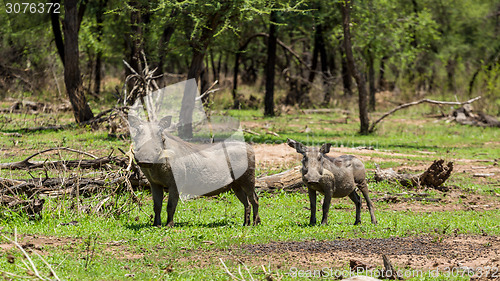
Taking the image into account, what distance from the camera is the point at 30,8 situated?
2453 cm

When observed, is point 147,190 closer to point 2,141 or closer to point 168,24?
point 2,141

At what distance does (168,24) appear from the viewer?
62.2ft

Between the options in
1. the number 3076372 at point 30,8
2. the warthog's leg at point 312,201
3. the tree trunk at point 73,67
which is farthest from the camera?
the number 3076372 at point 30,8

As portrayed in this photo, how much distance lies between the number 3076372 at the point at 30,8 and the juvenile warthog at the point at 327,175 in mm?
17789

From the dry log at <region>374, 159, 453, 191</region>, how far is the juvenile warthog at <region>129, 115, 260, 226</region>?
16.5ft

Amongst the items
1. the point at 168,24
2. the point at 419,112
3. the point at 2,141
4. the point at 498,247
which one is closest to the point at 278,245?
the point at 498,247

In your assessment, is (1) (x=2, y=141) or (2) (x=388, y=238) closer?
(2) (x=388, y=238)

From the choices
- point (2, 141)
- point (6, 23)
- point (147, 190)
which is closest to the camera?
point (147, 190)

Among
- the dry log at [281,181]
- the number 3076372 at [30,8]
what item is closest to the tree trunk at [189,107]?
the dry log at [281,181]

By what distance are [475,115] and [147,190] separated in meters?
19.0

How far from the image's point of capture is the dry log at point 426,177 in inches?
488

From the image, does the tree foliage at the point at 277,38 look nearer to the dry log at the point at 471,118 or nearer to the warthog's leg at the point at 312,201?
the dry log at the point at 471,118

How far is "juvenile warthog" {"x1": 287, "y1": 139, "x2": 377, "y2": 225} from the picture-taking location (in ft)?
27.0

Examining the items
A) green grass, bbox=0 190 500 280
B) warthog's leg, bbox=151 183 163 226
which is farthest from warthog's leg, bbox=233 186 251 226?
warthog's leg, bbox=151 183 163 226
